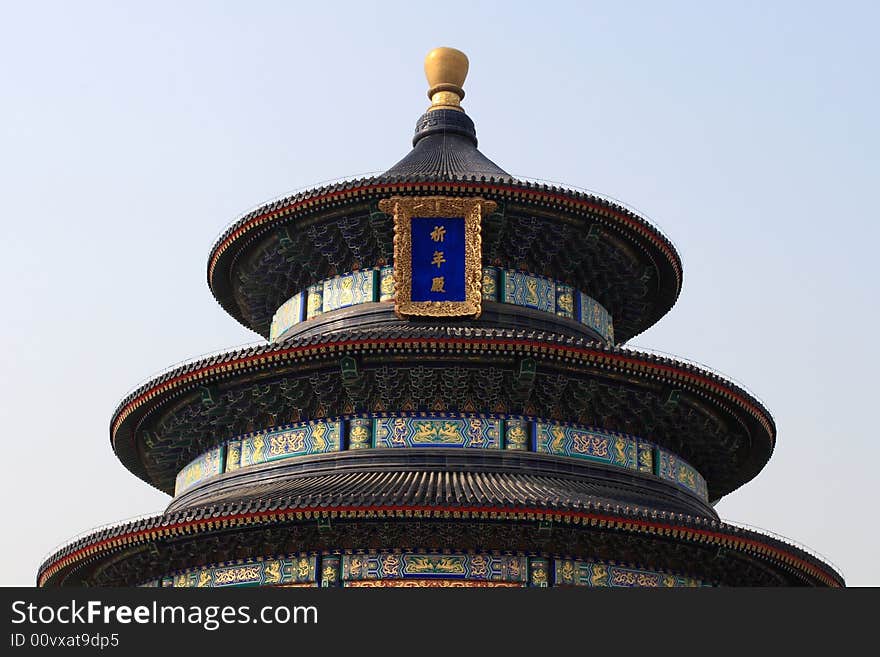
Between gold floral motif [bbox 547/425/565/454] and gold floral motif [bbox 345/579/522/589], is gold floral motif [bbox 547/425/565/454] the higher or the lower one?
the higher one

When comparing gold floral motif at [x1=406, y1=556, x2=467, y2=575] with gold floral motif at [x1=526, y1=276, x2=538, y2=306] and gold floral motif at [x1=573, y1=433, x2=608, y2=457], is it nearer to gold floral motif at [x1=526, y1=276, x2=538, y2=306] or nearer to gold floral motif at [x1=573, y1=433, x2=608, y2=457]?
gold floral motif at [x1=573, y1=433, x2=608, y2=457]

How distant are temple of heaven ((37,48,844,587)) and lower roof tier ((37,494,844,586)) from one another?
4cm

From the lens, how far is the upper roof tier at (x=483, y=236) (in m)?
27.2

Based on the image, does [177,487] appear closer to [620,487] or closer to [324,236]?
[324,236]

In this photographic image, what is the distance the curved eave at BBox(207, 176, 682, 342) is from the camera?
2689 cm

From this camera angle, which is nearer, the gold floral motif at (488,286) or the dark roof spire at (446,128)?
the gold floral motif at (488,286)

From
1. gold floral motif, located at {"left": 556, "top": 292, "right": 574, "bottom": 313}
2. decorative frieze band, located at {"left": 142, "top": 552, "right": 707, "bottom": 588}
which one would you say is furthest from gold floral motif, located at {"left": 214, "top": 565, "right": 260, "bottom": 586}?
gold floral motif, located at {"left": 556, "top": 292, "right": 574, "bottom": 313}

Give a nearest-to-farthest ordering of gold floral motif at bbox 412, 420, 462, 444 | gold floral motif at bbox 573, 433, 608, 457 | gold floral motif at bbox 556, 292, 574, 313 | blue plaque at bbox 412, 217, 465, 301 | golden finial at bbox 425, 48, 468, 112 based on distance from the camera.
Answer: gold floral motif at bbox 412, 420, 462, 444 → gold floral motif at bbox 573, 433, 608, 457 → blue plaque at bbox 412, 217, 465, 301 → gold floral motif at bbox 556, 292, 574, 313 → golden finial at bbox 425, 48, 468, 112

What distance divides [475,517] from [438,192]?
7.55 metres

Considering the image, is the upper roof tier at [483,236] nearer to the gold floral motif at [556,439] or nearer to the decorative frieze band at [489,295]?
the decorative frieze band at [489,295]

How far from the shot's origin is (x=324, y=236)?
28.1 meters

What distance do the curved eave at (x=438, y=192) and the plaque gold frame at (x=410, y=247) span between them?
0.22 meters

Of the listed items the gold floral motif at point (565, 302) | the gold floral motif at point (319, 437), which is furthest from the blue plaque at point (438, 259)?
the gold floral motif at point (319, 437)

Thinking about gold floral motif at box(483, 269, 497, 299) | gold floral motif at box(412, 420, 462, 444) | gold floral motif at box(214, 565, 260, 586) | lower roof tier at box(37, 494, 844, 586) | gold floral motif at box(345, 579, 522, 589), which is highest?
gold floral motif at box(483, 269, 497, 299)
